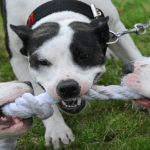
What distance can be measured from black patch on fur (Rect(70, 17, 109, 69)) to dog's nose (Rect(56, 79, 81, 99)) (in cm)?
21

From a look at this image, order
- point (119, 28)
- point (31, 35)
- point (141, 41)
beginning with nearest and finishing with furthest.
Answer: point (31, 35), point (119, 28), point (141, 41)

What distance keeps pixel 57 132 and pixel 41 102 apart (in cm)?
81

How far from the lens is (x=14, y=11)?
2.28 m

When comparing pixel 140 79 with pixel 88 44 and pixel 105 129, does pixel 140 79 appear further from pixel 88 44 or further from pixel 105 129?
pixel 105 129

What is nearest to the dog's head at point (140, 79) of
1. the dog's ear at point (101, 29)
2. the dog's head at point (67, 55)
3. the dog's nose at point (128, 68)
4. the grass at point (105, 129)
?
the dog's nose at point (128, 68)

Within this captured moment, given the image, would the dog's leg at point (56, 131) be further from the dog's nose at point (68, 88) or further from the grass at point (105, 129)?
the dog's nose at point (68, 88)

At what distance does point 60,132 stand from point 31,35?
3.06 feet

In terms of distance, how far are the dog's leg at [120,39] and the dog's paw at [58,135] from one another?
3.33 ft

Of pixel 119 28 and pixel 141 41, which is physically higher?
pixel 119 28

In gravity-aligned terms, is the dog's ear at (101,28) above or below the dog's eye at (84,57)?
above

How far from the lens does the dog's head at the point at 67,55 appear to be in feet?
5.08

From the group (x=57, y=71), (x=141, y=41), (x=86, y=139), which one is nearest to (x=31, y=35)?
(x=57, y=71)

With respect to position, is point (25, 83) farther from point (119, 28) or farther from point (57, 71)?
point (119, 28)

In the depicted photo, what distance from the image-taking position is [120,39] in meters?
2.45
